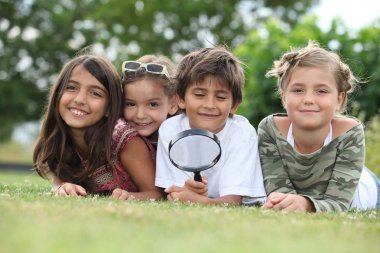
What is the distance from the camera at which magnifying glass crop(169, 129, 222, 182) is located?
5566mm

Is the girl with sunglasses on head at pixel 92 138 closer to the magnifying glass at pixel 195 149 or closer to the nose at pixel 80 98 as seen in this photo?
the nose at pixel 80 98

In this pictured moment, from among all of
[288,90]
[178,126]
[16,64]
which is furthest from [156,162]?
[16,64]

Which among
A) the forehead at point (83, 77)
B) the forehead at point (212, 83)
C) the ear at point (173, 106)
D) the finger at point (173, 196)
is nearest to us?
the finger at point (173, 196)

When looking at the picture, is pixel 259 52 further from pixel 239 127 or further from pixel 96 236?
pixel 96 236

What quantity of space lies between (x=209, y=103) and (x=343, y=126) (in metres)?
1.52

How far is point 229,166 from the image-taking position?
21.2ft

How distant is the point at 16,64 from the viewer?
4262 centimetres

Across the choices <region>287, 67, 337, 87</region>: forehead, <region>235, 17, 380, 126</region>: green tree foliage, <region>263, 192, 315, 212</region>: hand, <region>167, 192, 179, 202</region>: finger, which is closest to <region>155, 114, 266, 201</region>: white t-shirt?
<region>167, 192, 179, 202</region>: finger

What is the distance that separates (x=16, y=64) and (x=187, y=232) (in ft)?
135

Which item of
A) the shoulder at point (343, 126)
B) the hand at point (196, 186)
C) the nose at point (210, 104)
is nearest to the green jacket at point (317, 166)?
the shoulder at point (343, 126)

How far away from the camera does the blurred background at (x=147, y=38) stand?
15.9 metres

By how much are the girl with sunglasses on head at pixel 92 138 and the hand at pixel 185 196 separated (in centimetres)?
77

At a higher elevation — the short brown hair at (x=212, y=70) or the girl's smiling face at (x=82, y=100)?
the short brown hair at (x=212, y=70)

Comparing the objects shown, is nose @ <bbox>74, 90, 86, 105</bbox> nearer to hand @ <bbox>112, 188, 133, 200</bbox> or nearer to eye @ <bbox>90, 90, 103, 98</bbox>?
eye @ <bbox>90, 90, 103, 98</bbox>
